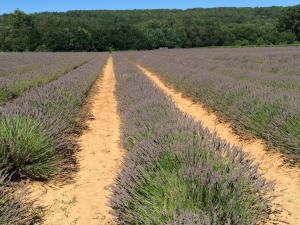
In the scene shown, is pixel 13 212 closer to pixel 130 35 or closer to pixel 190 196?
pixel 190 196

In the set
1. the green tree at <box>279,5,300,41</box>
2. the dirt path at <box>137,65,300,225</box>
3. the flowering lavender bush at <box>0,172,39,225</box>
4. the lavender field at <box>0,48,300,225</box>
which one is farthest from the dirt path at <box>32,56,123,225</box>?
the green tree at <box>279,5,300,41</box>

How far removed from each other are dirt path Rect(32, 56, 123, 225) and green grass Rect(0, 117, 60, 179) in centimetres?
36

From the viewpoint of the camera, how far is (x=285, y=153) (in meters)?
5.18

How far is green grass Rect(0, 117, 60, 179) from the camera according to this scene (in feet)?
14.5

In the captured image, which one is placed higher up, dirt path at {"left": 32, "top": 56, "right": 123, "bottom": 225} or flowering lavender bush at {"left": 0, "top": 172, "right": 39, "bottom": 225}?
flowering lavender bush at {"left": 0, "top": 172, "right": 39, "bottom": 225}

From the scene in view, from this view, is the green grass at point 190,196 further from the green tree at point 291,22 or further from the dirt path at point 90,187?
the green tree at point 291,22

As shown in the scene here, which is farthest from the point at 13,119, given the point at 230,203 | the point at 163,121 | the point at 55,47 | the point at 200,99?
the point at 55,47

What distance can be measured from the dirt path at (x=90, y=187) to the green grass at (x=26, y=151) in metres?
0.36

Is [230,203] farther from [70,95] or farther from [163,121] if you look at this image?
[70,95]

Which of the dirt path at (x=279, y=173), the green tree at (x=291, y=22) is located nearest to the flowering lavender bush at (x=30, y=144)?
the dirt path at (x=279, y=173)

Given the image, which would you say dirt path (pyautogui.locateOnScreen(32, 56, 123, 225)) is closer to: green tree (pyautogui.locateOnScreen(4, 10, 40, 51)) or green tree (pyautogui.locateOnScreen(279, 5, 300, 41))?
green tree (pyautogui.locateOnScreen(4, 10, 40, 51))

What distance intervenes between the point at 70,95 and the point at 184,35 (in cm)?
8122

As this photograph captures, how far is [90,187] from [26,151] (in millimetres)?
832

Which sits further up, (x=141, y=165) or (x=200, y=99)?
(x=141, y=165)
